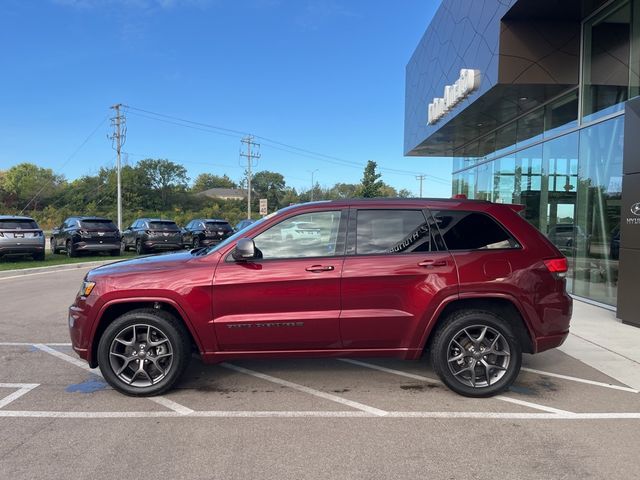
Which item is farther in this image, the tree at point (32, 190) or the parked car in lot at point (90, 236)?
the tree at point (32, 190)

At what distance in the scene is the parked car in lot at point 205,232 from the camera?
22984 millimetres

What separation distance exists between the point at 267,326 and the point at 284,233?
2.84ft

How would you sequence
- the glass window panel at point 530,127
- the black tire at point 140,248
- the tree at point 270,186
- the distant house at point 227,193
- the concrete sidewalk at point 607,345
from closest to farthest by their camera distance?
the concrete sidewalk at point 607,345
the glass window panel at point 530,127
the black tire at point 140,248
the tree at point 270,186
the distant house at point 227,193

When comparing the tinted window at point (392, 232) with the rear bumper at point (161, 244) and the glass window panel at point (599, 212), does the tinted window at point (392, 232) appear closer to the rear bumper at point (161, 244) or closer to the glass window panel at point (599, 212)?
the glass window panel at point (599, 212)

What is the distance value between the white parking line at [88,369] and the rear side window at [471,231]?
278 cm

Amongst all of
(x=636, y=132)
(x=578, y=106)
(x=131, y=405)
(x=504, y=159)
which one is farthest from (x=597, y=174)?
(x=131, y=405)

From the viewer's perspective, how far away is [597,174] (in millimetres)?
9641

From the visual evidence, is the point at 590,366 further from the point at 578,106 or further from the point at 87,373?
the point at 578,106

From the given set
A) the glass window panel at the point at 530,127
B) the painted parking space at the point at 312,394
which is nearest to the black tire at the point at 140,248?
the glass window panel at the point at 530,127

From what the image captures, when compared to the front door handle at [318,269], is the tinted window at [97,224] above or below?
above

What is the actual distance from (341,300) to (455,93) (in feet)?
33.4

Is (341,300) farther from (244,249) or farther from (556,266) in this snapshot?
(556,266)

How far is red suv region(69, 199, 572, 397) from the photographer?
4.20 m

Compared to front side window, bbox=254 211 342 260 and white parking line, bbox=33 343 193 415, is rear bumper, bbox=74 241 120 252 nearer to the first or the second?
white parking line, bbox=33 343 193 415
